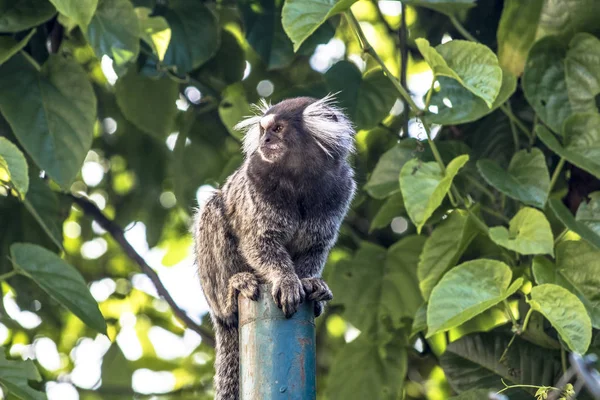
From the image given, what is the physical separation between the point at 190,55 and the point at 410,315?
4.58 ft

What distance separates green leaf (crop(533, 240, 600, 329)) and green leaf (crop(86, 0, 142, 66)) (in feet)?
5.37

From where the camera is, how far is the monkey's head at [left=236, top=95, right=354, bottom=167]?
330 centimetres

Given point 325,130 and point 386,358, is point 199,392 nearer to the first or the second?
point 386,358

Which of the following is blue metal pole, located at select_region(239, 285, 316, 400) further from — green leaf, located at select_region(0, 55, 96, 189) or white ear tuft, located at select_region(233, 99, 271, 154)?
green leaf, located at select_region(0, 55, 96, 189)

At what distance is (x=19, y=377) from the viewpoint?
3.18 metres

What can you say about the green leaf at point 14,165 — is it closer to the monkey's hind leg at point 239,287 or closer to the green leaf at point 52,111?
the green leaf at point 52,111

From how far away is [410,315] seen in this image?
412cm

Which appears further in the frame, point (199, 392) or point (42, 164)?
point (199, 392)

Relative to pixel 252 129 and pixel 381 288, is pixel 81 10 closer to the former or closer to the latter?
pixel 252 129

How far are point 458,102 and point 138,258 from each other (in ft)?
5.56

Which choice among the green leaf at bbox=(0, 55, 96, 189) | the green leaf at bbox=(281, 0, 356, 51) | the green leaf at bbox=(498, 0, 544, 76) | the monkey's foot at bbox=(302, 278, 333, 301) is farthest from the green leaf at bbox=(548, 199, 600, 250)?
the green leaf at bbox=(0, 55, 96, 189)

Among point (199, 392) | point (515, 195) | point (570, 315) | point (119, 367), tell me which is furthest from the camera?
point (199, 392)

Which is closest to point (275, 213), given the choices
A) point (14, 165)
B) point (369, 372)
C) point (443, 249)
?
point (443, 249)

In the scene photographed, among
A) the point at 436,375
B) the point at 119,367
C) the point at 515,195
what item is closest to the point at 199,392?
the point at 119,367
